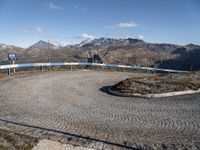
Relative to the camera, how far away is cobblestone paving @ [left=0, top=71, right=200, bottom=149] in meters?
9.27

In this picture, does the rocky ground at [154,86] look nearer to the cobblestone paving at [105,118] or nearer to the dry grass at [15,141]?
the cobblestone paving at [105,118]

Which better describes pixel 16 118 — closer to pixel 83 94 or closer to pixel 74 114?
pixel 74 114

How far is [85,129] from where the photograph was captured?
1047cm

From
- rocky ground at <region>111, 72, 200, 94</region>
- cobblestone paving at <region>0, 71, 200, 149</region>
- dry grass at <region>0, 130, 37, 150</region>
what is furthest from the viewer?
rocky ground at <region>111, 72, 200, 94</region>

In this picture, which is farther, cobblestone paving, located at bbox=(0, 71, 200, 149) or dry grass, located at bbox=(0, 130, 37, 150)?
cobblestone paving, located at bbox=(0, 71, 200, 149)

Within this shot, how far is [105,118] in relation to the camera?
40.4 feet

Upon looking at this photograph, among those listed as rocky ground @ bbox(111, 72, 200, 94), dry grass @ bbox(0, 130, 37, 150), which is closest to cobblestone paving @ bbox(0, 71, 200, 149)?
dry grass @ bbox(0, 130, 37, 150)

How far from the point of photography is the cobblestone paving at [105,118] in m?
9.27

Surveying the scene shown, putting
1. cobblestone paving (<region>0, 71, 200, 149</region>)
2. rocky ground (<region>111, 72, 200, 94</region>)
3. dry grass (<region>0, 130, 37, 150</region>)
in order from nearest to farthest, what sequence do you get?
dry grass (<region>0, 130, 37, 150</region>)
cobblestone paving (<region>0, 71, 200, 149</region>)
rocky ground (<region>111, 72, 200, 94</region>)

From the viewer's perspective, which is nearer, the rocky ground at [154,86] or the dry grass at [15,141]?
the dry grass at [15,141]

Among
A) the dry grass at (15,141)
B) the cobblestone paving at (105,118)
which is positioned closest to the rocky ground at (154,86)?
the cobblestone paving at (105,118)

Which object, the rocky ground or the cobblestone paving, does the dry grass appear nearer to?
the cobblestone paving

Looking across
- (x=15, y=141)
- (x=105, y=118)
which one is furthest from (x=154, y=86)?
(x=15, y=141)

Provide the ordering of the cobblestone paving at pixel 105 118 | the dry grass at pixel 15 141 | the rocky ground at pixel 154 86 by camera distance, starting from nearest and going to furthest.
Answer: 1. the dry grass at pixel 15 141
2. the cobblestone paving at pixel 105 118
3. the rocky ground at pixel 154 86
